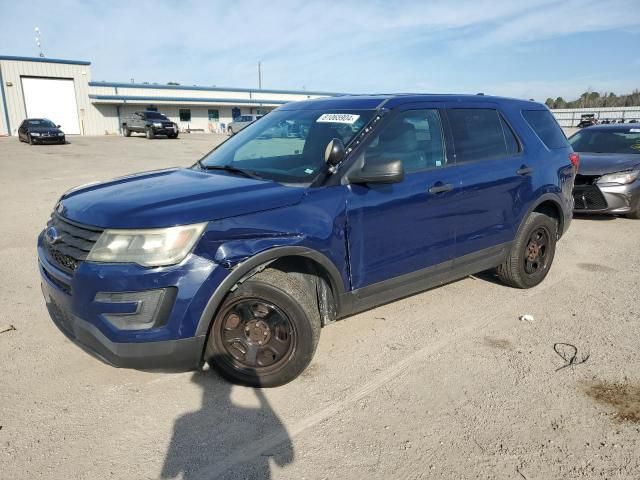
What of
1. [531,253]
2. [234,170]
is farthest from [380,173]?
[531,253]

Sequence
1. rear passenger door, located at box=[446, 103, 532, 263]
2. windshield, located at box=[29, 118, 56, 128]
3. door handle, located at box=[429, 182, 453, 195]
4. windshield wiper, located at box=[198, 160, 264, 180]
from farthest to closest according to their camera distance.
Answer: windshield, located at box=[29, 118, 56, 128], rear passenger door, located at box=[446, 103, 532, 263], door handle, located at box=[429, 182, 453, 195], windshield wiper, located at box=[198, 160, 264, 180]

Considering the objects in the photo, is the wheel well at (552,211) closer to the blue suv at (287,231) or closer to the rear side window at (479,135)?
the blue suv at (287,231)

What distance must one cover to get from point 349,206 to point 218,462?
1.69m

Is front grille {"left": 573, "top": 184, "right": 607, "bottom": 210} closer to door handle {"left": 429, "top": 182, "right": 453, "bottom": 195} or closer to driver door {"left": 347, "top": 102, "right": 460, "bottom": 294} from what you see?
driver door {"left": 347, "top": 102, "right": 460, "bottom": 294}

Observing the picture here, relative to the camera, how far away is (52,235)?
302cm

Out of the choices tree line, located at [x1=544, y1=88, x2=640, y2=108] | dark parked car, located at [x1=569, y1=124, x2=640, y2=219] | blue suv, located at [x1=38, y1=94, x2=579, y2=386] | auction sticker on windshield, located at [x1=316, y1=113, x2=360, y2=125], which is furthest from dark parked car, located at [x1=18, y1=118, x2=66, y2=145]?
tree line, located at [x1=544, y1=88, x2=640, y2=108]

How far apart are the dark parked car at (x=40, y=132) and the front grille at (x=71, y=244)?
27.0 m

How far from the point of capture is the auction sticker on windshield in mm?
3490

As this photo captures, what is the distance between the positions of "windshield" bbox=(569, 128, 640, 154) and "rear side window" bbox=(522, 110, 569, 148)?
4.56 meters

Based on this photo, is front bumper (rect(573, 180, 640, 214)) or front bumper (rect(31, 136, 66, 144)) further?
front bumper (rect(31, 136, 66, 144))

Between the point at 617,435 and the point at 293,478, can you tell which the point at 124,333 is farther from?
the point at 617,435

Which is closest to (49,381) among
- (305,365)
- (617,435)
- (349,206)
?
(305,365)

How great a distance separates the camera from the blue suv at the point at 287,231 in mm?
2572

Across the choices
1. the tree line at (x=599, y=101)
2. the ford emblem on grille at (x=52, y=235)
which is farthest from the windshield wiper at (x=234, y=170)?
the tree line at (x=599, y=101)
